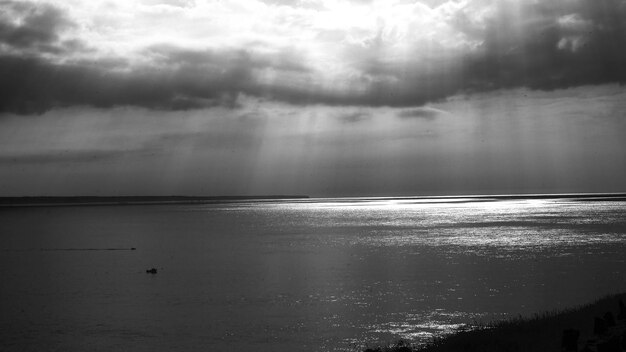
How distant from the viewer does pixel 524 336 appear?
81.3 ft

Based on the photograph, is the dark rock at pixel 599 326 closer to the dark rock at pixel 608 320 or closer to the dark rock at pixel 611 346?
the dark rock at pixel 608 320

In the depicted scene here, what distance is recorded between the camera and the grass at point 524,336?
2252 cm

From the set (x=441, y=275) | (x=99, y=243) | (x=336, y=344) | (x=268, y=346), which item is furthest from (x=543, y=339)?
(x=99, y=243)

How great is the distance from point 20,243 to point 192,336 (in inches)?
3144

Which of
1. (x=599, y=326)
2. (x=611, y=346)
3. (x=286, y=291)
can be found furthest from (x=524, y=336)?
(x=286, y=291)

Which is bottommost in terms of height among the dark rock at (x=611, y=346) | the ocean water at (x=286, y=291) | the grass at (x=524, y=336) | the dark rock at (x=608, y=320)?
the ocean water at (x=286, y=291)

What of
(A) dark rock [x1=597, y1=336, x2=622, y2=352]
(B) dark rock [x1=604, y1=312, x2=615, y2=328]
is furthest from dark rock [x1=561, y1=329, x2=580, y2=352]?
(B) dark rock [x1=604, y1=312, x2=615, y2=328]

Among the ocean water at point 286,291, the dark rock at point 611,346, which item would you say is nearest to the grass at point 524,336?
the dark rock at point 611,346

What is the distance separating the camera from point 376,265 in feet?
197

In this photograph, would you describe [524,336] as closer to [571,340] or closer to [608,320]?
[608,320]

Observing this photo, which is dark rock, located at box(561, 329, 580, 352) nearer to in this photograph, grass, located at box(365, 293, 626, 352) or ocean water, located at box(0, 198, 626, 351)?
grass, located at box(365, 293, 626, 352)

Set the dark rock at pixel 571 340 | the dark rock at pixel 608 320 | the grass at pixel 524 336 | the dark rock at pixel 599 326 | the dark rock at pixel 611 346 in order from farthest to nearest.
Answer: the grass at pixel 524 336 → the dark rock at pixel 608 320 → the dark rock at pixel 599 326 → the dark rock at pixel 571 340 → the dark rock at pixel 611 346

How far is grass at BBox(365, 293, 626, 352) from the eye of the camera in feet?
73.9

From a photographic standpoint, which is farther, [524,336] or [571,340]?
[524,336]
